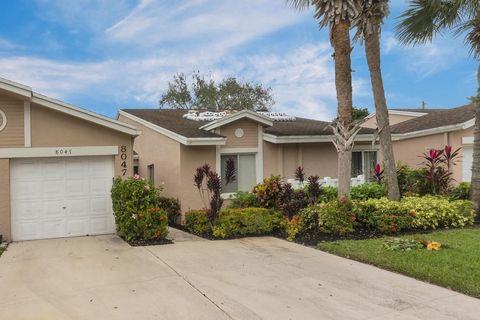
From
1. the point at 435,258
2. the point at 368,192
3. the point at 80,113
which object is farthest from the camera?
the point at 368,192

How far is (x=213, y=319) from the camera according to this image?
5547 millimetres

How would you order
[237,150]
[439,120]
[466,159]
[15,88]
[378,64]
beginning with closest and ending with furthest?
1. [15,88]
2. [378,64]
3. [237,150]
4. [466,159]
5. [439,120]

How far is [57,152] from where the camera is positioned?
11539 millimetres

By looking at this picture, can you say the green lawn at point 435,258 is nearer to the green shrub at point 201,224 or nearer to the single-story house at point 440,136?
the green shrub at point 201,224

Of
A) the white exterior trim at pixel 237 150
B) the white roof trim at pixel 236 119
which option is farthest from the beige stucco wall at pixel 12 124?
the white exterior trim at pixel 237 150

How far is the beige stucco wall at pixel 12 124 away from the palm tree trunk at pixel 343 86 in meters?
8.15

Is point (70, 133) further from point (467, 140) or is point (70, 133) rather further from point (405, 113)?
point (405, 113)

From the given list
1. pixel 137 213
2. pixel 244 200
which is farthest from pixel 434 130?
pixel 137 213

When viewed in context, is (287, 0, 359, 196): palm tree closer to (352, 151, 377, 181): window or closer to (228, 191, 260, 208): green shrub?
(228, 191, 260, 208): green shrub

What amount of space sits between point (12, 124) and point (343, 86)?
27.9ft

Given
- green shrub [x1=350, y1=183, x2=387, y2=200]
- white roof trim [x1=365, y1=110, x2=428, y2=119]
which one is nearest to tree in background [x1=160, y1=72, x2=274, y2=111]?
white roof trim [x1=365, y1=110, x2=428, y2=119]

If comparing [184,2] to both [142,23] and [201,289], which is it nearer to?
[142,23]

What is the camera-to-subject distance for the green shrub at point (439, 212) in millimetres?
11648

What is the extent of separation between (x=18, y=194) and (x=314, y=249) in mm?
7426
